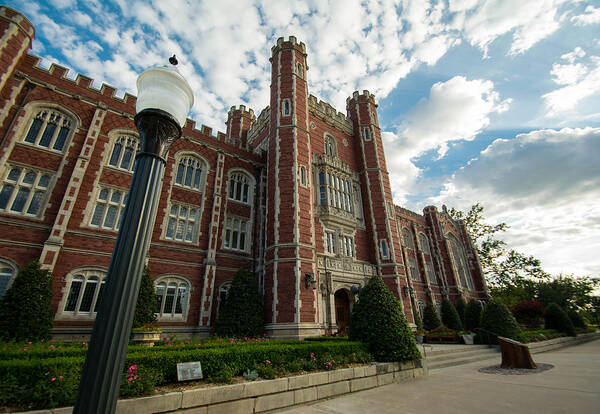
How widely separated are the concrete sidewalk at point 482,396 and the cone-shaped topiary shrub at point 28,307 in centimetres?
979

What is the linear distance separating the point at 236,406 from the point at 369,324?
550 cm

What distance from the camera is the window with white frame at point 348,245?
59.3 feet

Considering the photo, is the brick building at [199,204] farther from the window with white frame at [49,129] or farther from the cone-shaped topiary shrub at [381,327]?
the cone-shaped topiary shrub at [381,327]

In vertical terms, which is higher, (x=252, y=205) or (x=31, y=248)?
(x=252, y=205)

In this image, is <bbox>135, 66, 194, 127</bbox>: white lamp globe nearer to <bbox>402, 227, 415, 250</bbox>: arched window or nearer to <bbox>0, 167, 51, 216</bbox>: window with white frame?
<bbox>0, 167, 51, 216</bbox>: window with white frame

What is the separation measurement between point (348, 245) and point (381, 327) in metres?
9.58

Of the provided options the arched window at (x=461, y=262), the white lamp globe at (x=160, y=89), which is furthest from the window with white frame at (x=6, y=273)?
the arched window at (x=461, y=262)

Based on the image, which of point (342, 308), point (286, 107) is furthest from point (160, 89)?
point (286, 107)

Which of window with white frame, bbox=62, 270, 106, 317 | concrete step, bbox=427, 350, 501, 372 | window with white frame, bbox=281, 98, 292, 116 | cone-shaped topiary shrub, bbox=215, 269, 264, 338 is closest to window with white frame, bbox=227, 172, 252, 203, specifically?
window with white frame, bbox=281, 98, 292, 116

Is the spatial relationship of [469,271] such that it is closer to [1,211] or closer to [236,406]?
[236,406]

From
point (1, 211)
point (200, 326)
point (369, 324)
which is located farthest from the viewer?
point (200, 326)

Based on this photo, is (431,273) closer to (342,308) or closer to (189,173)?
(342,308)

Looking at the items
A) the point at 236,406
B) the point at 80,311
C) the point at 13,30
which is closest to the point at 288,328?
the point at 236,406

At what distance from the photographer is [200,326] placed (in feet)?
44.8
